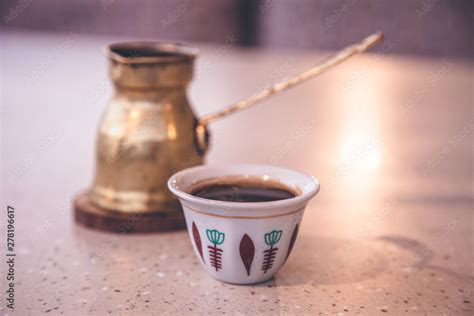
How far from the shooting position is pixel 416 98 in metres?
1.83

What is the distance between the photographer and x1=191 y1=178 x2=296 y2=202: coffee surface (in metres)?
0.79

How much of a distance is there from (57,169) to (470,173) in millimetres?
786

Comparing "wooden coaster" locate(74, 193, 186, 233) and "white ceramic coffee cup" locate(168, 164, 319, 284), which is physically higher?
"white ceramic coffee cup" locate(168, 164, 319, 284)

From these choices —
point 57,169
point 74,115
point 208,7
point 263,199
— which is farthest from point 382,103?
point 208,7

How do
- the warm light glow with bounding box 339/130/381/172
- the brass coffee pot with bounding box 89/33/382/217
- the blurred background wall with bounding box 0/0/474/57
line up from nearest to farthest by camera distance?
the brass coffee pot with bounding box 89/33/382/217 < the warm light glow with bounding box 339/130/381/172 < the blurred background wall with bounding box 0/0/474/57

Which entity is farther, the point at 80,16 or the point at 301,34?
the point at 80,16

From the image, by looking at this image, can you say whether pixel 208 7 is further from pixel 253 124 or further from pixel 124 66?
pixel 124 66

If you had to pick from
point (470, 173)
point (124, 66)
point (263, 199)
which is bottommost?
→ point (470, 173)

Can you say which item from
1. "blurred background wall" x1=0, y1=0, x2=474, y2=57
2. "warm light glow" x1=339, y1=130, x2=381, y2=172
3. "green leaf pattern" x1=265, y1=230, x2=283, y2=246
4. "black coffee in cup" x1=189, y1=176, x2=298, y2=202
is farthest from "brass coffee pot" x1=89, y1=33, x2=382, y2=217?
"blurred background wall" x1=0, y1=0, x2=474, y2=57

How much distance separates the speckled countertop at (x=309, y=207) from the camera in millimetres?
757

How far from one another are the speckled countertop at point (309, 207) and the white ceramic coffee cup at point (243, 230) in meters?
0.03

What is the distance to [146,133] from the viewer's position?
0.92 meters

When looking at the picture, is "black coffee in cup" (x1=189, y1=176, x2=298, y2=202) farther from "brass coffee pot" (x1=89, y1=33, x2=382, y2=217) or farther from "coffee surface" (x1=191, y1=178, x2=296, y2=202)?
"brass coffee pot" (x1=89, y1=33, x2=382, y2=217)

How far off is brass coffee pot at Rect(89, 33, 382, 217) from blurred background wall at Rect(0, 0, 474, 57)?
7.10 ft
